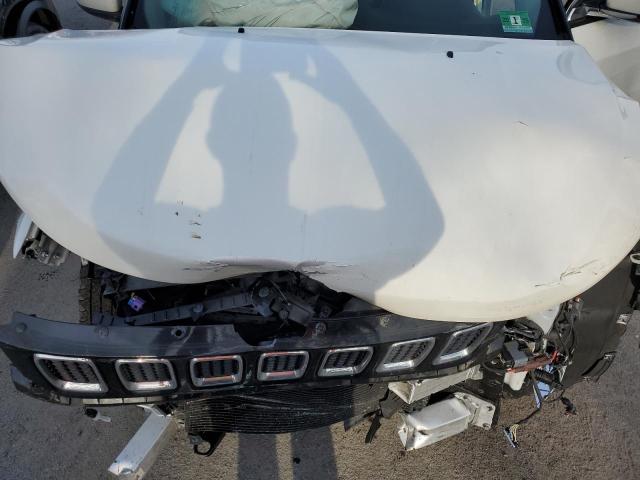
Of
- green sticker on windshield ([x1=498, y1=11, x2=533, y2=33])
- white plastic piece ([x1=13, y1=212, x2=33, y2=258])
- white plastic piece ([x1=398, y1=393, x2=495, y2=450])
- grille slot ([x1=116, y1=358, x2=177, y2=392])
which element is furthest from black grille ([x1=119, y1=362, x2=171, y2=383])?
green sticker on windshield ([x1=498, y1=11, x2=533, y2=33])

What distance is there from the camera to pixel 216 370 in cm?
167

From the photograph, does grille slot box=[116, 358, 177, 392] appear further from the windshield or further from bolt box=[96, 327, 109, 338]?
the windshield

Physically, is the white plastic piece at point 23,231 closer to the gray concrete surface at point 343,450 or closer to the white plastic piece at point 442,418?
the gray concrete surface at point 343,450

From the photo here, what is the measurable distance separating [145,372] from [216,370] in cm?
21

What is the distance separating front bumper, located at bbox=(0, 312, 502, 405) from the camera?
62.2 inches

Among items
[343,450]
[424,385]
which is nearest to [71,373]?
[424,385]

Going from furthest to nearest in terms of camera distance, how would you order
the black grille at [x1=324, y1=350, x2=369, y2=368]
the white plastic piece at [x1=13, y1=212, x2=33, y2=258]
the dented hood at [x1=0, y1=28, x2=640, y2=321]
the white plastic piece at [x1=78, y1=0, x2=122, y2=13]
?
the white plastic piece at [x1=78, y1=0, x2=122, y2=13], the white plastic piece at [x1=13, y1=212, x2=33, y2=258], the black grille at [x1=324, y1=350, x2=369, y2=368], the dented hood at [x1=0, y1=28, x2=640, y2=321]

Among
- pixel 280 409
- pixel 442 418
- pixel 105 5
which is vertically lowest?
pixel 442 418

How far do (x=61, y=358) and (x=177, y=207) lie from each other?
1.81 ft

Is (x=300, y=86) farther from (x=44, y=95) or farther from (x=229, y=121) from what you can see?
(x=44, y=95)

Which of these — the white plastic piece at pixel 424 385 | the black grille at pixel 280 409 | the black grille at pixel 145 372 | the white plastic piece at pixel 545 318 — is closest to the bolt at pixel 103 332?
the black grille at pixel 145 372

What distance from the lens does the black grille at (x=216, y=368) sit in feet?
5.39

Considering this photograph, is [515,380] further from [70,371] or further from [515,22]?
[70,371]

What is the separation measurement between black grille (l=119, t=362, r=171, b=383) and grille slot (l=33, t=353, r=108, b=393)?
0.08 meters
